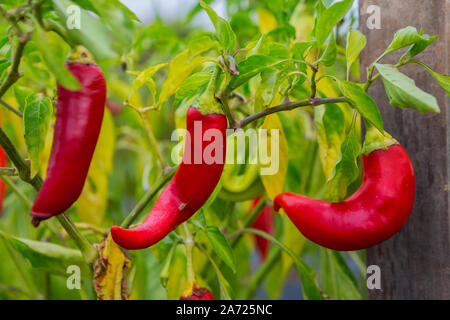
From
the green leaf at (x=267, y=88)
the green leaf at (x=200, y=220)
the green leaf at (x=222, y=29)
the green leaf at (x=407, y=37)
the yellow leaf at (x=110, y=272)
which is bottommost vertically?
the yellow leaf at (x=110, y=272)

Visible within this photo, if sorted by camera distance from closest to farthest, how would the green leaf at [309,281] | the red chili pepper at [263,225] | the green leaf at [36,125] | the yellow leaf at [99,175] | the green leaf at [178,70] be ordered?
the green leaf at [36,125]
the green leaf at [178,70]
the green leaf at [309,281]
the yellow leaf at [99,175]
the red chili pepper at [263,225]

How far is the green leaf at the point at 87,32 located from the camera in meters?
0.39

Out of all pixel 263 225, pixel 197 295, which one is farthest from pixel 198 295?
pixel 263 225

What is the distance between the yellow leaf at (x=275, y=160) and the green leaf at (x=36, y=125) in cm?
26

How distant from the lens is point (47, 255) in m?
0.64

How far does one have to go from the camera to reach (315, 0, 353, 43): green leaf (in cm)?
49

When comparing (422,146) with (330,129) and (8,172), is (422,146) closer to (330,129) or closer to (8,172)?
(330,129)

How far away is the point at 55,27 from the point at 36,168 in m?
0.14

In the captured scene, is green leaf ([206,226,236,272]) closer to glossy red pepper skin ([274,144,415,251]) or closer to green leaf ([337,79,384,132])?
glossy red pepper skin ([274,144,415,251])

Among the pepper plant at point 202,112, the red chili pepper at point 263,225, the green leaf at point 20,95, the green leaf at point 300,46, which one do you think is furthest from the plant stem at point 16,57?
the red chili pepper at point 263,225

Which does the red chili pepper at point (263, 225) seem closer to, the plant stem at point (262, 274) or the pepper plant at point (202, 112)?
the pepper plant at point (202, 112)

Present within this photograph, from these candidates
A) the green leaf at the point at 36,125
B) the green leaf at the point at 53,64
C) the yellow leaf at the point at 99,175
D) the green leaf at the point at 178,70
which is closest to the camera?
the green leaf at the point at 53,64

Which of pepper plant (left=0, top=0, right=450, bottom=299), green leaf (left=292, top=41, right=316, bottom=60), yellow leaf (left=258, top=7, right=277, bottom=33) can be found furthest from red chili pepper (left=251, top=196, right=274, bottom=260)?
green leaf (left=292, top=41, right=316, bottom=60)

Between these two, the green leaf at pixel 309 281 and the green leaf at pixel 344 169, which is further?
the green leaf at pixel 309 281
